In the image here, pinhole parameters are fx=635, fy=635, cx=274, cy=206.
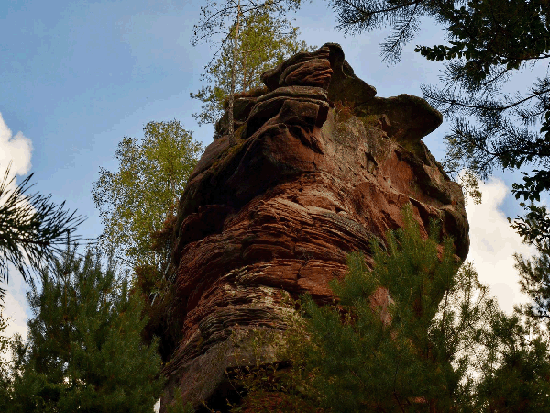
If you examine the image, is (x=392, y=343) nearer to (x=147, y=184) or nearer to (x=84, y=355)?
(x=84, y=355)

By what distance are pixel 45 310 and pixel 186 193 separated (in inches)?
339

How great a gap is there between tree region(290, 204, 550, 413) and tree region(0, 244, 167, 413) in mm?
3755

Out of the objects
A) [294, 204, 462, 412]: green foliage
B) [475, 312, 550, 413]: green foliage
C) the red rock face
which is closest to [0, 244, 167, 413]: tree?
the red rock face

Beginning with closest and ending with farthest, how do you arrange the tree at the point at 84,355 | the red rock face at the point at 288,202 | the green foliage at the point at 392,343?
the green foliage at the point at 392,343
the tree at the point at 84,355
the red rock face at the point at 288,202

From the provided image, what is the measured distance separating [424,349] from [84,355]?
679cm

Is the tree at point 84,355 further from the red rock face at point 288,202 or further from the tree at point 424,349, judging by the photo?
the tree at point 424,349

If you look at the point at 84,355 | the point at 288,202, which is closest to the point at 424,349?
the point at 84,355

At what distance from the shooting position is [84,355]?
42.2 ft

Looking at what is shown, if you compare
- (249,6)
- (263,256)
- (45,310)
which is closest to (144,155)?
(249,6)

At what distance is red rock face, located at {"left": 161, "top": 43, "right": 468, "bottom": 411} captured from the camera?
15844 mm

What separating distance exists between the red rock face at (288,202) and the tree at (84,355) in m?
2.05

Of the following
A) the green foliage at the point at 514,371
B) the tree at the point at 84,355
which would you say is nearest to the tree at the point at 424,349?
the green foliage at the point at 514,371

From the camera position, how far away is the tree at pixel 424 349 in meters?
9.68

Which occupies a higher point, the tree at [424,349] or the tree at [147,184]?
the tree at [147,184]
